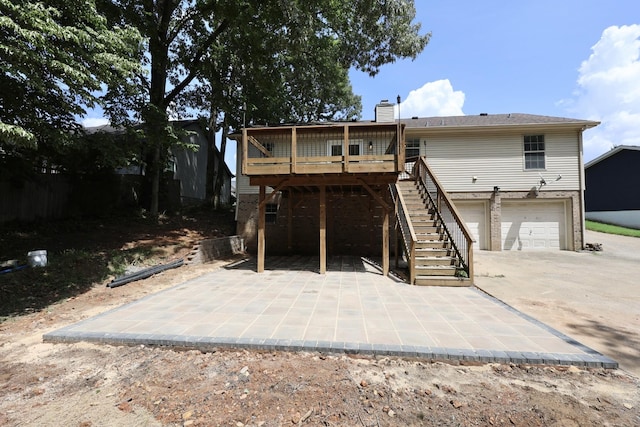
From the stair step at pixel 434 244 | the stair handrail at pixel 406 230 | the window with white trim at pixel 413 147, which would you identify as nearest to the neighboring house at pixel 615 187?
the window with white trim at pixel 413 147

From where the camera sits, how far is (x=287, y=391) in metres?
2.55

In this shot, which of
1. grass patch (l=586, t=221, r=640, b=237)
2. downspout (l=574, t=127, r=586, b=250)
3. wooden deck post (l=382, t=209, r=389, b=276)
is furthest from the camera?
grass patch (l=586, t=221, r=640, b=237)

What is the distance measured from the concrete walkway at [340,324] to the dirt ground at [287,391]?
0.15m

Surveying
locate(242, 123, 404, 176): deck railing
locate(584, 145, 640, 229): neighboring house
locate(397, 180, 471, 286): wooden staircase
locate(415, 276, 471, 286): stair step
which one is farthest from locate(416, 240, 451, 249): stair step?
locate(584, 145, 640, 229): neighboring house

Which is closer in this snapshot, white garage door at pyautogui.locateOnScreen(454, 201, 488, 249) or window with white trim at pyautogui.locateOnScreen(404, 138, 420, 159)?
white garage door at pyautogui.locateOnScreen(454, 201, 488, 249)

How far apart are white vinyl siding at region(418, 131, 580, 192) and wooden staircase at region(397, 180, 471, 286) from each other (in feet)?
12.7

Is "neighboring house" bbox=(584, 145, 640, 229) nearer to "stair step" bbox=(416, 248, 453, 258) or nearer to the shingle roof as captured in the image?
the shingle roof

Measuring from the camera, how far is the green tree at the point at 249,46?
9.99m

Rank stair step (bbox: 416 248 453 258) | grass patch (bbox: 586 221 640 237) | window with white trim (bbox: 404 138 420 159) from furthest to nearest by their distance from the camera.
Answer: grass patch (bbox: 586 221 640 237) < window with white trim (bbox: 404 138 420 159) < stair step (bbox: 416 248 453 258)

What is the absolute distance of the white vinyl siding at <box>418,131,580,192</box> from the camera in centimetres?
1132

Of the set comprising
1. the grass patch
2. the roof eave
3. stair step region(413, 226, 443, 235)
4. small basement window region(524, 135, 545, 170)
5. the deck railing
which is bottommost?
the grass patch

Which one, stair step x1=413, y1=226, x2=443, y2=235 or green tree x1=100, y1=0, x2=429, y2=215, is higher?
green tree x1=100, y1=0, x2=429, y2=215

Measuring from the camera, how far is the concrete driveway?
150 inches

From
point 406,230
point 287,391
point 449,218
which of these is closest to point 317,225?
point 406,230
